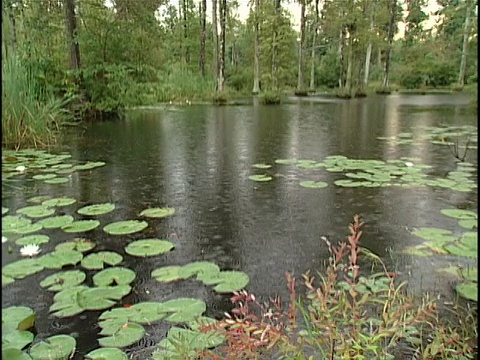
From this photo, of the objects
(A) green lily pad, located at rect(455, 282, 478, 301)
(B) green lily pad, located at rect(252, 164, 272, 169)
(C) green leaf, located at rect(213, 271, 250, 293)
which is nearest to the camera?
(A) green lily pad, located at rect(455, 282, 478, 301)

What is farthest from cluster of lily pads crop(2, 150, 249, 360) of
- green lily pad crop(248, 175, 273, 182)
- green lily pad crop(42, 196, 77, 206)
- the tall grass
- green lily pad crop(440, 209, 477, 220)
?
the tall grass

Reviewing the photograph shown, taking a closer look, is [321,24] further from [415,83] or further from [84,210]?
[84,210]

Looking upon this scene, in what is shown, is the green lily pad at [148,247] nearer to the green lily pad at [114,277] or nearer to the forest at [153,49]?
the green lily pad at [114,277]

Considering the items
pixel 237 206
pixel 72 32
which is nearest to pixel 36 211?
pixel 237 206

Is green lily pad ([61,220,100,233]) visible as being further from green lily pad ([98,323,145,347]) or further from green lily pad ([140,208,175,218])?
green lily pad ([98,323,145,347])

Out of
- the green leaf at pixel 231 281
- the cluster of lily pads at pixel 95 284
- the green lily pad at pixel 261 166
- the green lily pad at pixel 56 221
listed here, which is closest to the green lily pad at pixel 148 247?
the cluster of lily pads at pixel 95 284

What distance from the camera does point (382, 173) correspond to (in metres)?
3.52

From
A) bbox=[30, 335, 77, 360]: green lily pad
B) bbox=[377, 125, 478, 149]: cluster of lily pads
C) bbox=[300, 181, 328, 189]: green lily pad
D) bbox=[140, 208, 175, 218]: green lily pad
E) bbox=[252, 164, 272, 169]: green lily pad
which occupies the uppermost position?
bbox=[377, 125, 478, 149]: cluster of lily pads

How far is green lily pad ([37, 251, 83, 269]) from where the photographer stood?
182cm

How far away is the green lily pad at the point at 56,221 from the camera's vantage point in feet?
7.49

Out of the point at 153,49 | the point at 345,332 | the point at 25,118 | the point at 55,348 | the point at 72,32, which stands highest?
the point at 72,32

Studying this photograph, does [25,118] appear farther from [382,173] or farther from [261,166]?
[382,173]

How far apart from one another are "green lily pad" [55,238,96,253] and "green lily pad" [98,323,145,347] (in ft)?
2.43

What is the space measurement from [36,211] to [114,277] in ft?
3.53
